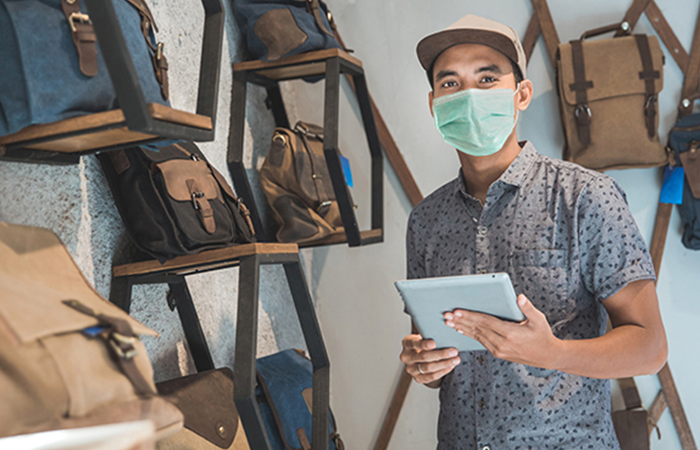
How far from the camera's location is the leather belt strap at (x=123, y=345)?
0.62m

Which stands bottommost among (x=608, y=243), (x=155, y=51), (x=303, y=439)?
(x=303, y=439)

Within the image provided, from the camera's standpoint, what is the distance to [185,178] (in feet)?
4.27

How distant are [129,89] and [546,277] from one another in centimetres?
91

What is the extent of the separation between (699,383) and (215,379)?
183cm

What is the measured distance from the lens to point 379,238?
7.22 feet

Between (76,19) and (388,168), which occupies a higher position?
(76,19)

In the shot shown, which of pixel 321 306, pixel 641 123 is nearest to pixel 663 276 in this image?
pixel 641 123

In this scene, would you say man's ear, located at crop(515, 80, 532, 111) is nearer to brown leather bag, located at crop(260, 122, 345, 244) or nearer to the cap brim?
the cap brim

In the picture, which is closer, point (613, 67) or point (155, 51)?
point (155, 51)

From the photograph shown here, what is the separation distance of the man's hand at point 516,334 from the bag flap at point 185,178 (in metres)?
0.64

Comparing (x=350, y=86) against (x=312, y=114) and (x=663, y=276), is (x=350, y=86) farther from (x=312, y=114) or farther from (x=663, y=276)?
(x=663, y=276)

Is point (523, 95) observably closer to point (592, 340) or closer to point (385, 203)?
point (592, 340)

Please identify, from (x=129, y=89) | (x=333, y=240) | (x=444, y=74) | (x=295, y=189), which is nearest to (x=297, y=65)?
(x=295, y=189)

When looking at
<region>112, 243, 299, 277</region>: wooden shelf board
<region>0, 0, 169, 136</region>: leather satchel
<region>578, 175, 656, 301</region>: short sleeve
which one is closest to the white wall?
<region>578, 175, 656, 301</region>: short sleeve
